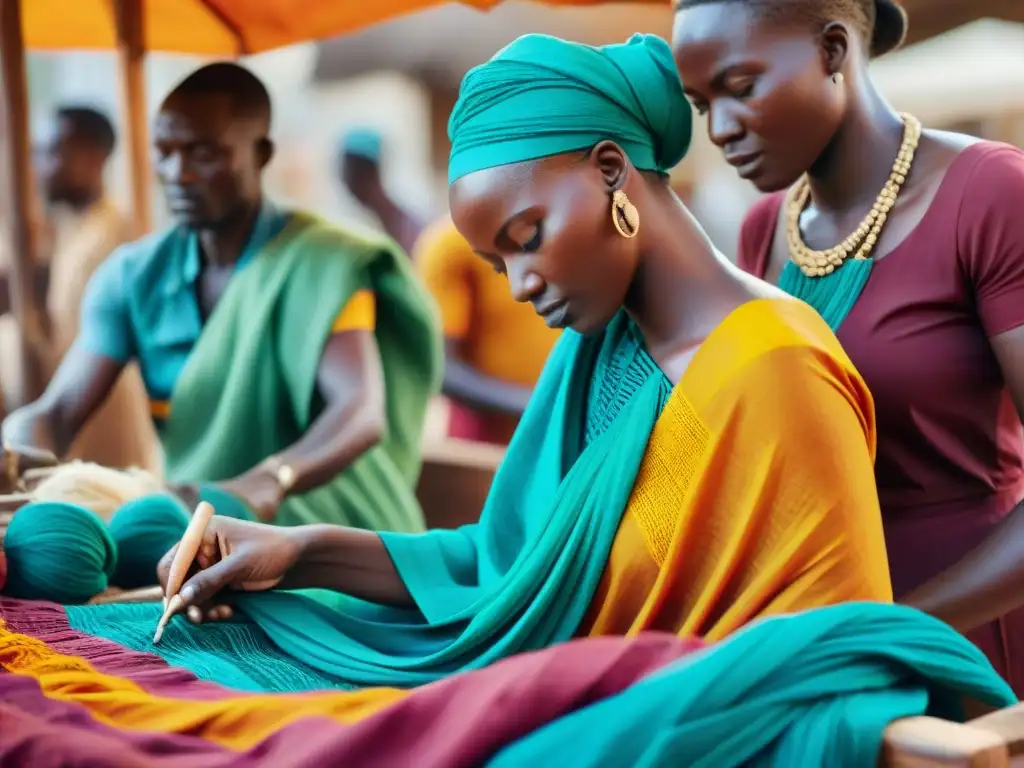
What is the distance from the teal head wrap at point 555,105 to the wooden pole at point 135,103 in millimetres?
1744

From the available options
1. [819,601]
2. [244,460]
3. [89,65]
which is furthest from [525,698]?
[89,65]

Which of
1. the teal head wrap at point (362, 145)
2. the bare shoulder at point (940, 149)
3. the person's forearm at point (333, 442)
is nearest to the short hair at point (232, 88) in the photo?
the person's forearm at point (333, 442)

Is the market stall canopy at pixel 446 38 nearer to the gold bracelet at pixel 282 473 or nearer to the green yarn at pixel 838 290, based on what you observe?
the gold bracelet at pixel 282 473

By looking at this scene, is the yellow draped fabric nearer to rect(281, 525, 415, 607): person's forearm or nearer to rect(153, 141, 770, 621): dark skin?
rect(153, 141, 770, 621): dark skin

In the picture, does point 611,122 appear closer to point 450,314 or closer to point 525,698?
point 525,698

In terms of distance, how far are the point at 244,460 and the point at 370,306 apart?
0.35m

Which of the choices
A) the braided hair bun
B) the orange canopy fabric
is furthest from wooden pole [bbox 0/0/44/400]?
the braided hair bun

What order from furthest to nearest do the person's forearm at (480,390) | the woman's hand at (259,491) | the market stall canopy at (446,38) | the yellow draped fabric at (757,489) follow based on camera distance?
1. the market stall canopy at (446,38)
2. the person's forearm at (480,390)
3. the woman's hand at (259,491)
4. the yellow draped fabric at (757,489)

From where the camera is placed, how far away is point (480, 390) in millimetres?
3283

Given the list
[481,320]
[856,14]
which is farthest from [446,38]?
[856,14]

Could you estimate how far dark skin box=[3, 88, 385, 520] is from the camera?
7.09 ft

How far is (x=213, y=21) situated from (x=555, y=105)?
5.26 feet

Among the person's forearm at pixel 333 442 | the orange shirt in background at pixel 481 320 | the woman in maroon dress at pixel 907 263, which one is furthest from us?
the orange shirt in background at pixel 481 320

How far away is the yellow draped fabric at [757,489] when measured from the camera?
1.10m
